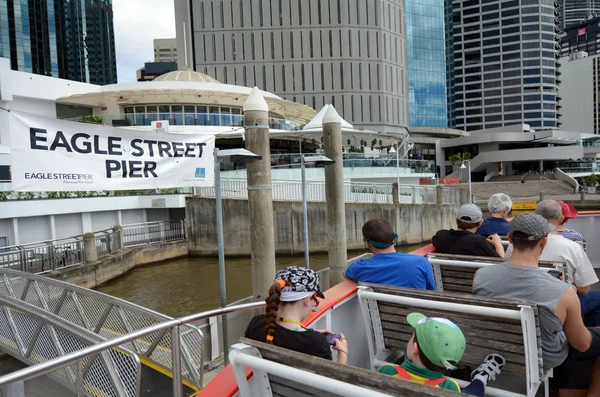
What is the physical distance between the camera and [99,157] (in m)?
7.55

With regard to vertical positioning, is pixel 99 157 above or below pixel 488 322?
above

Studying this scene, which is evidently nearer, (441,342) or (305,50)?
(441,342)

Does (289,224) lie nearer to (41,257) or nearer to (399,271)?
(41,257)

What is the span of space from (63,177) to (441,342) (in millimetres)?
6899

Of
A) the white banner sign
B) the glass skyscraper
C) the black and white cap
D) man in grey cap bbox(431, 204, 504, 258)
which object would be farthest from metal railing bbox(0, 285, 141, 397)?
the glass skyscraper

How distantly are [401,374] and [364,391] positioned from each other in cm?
62

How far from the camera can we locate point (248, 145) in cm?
901

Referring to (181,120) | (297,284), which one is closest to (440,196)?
(181,120)

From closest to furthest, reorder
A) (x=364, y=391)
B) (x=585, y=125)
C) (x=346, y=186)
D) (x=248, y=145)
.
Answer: (x=364, y=391) < (x=248, y=145) < (x=346, y=186) < (x=585, y=125)

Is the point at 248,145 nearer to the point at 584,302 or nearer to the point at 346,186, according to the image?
the point at 584,302

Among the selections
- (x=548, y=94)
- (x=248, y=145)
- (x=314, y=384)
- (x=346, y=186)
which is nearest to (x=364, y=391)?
(x=314, y=384)

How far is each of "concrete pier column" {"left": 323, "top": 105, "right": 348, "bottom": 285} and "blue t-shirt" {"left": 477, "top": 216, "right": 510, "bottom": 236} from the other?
6.41 metres

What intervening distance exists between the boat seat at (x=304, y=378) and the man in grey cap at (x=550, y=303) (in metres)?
1.56

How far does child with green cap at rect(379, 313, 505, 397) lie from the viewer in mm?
2062
